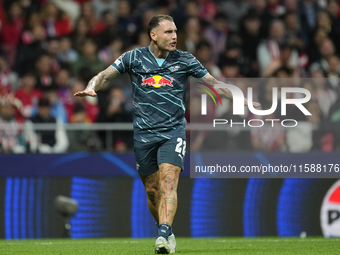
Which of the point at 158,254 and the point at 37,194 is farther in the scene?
the point at 37,194

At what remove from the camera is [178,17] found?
1354cm

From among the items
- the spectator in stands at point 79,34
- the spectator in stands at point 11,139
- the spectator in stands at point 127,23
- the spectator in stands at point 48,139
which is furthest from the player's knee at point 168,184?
the spectator in stands at point 127,23

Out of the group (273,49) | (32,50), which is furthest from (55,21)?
(273,49)

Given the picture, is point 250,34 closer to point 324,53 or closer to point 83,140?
point 324,53

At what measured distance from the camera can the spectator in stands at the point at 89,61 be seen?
39.4 ft

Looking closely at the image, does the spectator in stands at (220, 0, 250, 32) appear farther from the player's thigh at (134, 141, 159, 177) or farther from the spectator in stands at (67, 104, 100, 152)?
the player's thigh at (134, 141, 159, 177)

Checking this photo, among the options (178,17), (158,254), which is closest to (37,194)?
(158,254)

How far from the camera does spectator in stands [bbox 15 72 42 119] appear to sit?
10.9m

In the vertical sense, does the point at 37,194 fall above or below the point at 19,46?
below

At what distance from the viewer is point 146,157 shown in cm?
670

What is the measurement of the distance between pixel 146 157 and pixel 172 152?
0.36 meters

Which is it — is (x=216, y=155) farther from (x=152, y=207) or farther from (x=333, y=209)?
(x=152, y=207)

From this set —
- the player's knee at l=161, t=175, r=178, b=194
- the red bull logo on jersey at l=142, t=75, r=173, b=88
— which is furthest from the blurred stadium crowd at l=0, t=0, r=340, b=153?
the player's knee at l=161, t=175, r=178, b=194

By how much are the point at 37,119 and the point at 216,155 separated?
9.37 feet
